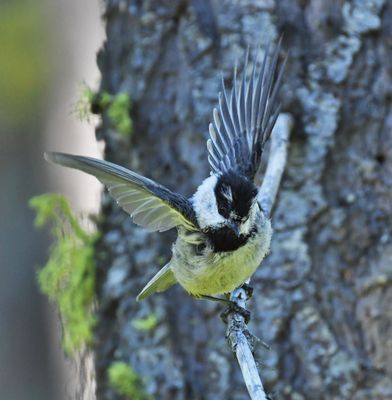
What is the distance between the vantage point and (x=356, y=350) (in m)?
4.30

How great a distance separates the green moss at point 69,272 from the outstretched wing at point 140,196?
1.23m

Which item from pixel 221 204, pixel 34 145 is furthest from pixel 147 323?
pixel 34 145

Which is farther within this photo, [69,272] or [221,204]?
[69,272]

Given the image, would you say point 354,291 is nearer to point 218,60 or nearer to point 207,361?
point 207,361

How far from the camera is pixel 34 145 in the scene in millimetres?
5629

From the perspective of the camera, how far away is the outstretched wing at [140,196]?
307cm

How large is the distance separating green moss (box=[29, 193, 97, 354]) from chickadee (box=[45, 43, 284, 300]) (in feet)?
2.39

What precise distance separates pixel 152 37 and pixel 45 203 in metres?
1.10

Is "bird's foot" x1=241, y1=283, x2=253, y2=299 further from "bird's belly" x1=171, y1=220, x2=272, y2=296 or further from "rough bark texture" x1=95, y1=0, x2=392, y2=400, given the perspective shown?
"rough bark texture" x1=95, y1=0, x2=392, y2=400

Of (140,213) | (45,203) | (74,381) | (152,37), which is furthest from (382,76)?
(74,381)

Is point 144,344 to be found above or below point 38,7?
below

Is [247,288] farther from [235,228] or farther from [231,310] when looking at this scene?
[235,228]

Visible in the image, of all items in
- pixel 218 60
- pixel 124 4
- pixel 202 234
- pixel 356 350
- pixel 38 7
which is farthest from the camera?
pixel 38 7

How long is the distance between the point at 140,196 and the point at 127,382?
145 centimetres
